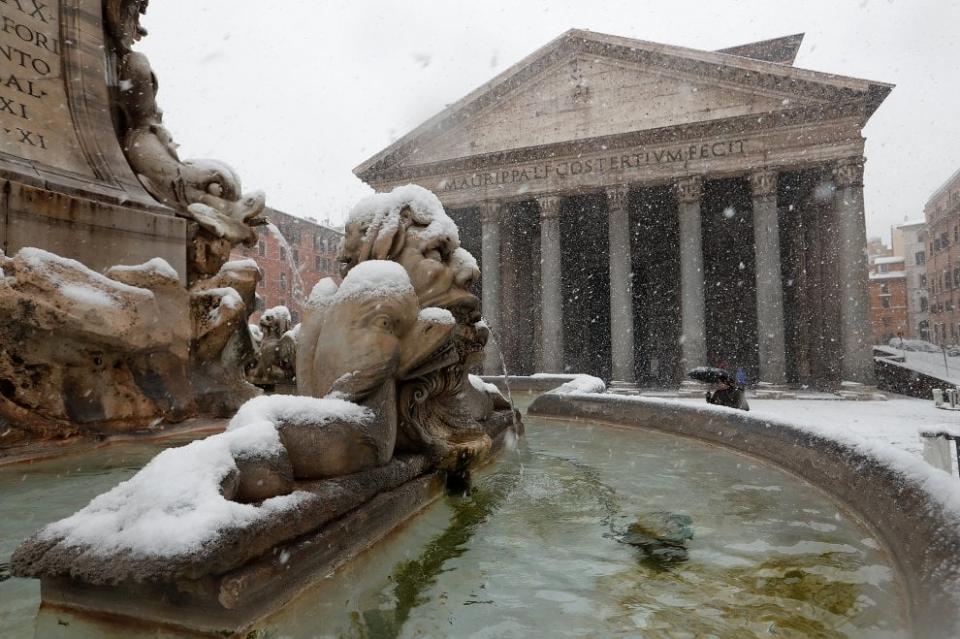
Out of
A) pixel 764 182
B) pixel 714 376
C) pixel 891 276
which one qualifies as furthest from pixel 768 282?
pixel 891 276

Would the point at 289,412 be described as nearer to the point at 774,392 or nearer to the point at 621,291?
the point at 774,392

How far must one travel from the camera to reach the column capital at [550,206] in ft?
69.7

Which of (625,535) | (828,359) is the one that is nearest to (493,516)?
(625,535)

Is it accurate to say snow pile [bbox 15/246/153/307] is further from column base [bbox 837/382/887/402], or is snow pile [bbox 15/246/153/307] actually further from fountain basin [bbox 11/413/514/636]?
column base [bbox 837/382/887/402]

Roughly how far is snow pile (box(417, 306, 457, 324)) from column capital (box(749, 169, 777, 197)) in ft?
62.2

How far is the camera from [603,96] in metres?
21.1

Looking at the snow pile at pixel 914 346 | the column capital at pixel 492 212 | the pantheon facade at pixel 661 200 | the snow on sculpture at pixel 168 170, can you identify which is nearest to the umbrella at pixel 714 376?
the snow on sculpture at pixel 168 170

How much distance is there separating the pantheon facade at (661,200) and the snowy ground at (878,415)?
5.17ft

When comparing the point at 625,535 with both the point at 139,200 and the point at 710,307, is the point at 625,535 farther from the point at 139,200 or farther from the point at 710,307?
the point at 710,307

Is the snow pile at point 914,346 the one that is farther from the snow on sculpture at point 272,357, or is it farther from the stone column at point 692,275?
the snow on sculpture at point 272,357

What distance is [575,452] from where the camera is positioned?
4.19 metres

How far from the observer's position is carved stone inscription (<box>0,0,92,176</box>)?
3711mm

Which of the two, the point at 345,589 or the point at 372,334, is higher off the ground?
the point at 372,334

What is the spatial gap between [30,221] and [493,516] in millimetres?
3370
